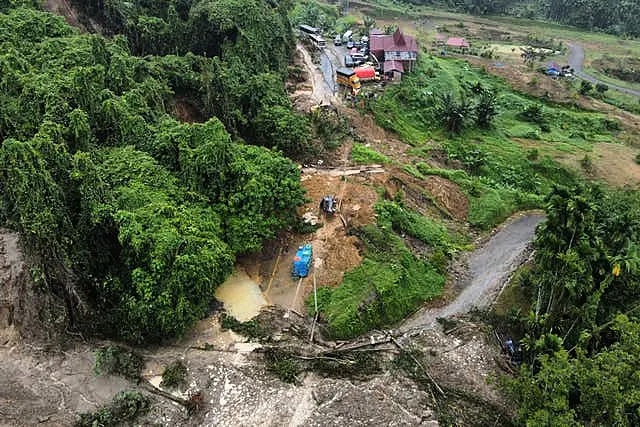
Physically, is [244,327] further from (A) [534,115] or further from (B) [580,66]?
(B) [580,66]

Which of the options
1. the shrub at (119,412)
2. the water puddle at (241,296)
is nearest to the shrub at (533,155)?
the water puddle at (241,296)

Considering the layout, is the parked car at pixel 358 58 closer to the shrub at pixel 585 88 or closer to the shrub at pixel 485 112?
the shrub at pixel 485 112

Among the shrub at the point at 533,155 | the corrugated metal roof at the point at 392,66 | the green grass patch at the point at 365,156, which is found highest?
the corrugated metal roof at the point at 392,66

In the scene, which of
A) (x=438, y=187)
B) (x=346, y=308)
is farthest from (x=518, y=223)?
(x=346, y=308)

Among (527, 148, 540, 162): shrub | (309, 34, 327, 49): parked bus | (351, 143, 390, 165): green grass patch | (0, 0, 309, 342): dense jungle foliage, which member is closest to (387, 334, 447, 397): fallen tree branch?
(0, 0, 309, 342): dense jungle foliage

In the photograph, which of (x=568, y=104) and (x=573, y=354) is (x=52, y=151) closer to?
(x=573, y=354)

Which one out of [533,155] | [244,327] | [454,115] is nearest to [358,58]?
[454,115]
